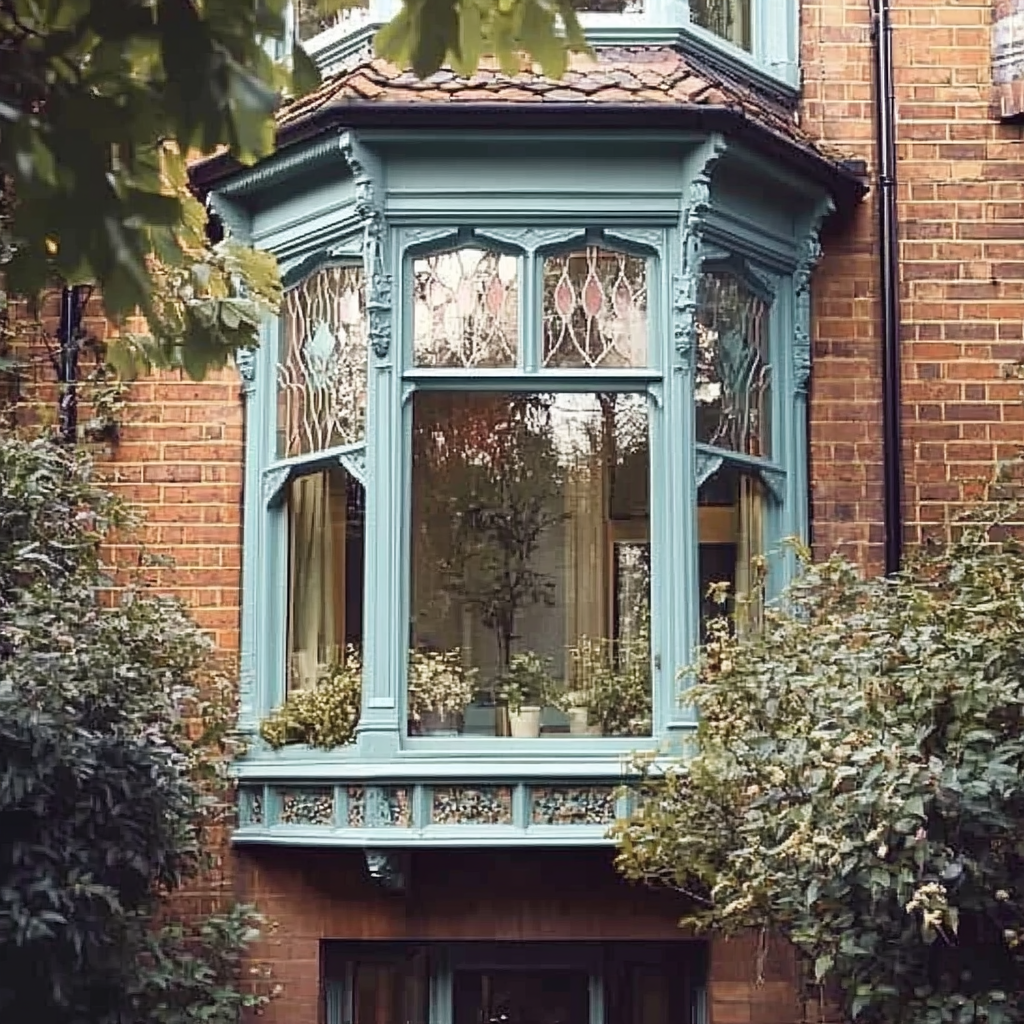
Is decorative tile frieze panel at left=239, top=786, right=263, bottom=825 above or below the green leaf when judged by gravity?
below

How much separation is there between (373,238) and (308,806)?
2.59 m

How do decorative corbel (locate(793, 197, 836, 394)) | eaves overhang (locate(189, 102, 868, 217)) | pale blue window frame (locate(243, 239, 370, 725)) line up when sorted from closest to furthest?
eaves overhang (locate(189, 102, 868, 217)), pale blue window frame (locate(243, 239, 370, 725)), decorative corbel (locate(793, 197, 836, 394))

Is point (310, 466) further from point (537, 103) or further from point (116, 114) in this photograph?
point (116, 114)

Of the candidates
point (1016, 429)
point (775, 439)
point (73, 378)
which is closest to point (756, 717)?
point (775, 439)

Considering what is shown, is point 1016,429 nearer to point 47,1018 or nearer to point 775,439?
point 775,439

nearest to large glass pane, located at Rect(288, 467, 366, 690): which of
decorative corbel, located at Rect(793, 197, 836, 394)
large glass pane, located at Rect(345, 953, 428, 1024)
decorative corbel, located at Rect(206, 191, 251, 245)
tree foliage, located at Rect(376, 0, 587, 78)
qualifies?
decorative corbel, located at Rect(206, 191, 251, 245)

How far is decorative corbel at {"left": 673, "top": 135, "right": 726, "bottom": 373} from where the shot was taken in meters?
8.80

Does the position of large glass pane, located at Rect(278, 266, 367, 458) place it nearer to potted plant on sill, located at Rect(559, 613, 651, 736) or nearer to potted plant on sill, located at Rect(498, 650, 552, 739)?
potted plant on sill, located at Rect(498, 650, 552, 739)

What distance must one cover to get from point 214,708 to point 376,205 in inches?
94.9

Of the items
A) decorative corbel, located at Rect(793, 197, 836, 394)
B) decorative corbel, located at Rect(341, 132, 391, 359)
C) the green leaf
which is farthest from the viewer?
decorative corbel, located at Rect(793, 197, 836, 394)

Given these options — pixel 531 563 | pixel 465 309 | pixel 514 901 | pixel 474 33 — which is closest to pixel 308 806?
pixel 514 901

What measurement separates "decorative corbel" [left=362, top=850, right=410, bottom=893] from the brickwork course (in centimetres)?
146

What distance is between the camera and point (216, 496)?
375 inches

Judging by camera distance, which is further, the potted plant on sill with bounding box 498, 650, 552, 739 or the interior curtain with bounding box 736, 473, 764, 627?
the interior curtain with bounding box 736, 473, 764, 627
